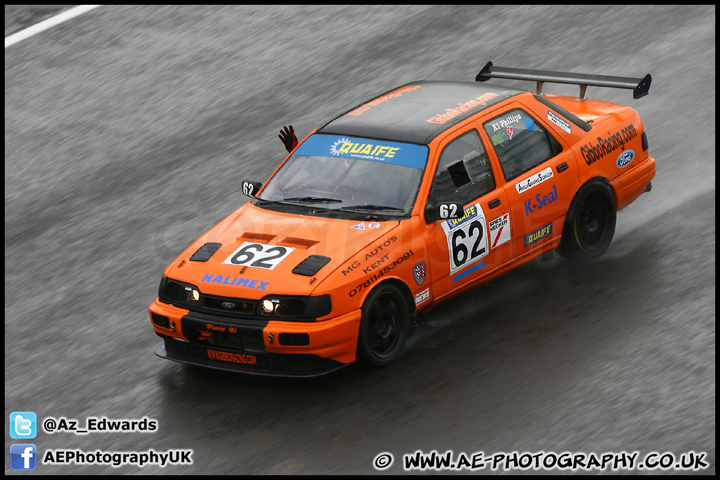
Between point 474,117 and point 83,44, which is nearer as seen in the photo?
point 474,117

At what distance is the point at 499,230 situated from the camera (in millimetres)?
8500

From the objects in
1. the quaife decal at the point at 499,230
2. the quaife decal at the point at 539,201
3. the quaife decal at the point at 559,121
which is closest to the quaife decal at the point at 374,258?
the quaife decal at the point at 499,230

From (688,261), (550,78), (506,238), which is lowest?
(688,261)

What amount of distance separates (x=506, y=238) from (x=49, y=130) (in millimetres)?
6573

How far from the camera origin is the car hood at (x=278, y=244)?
7.36 m

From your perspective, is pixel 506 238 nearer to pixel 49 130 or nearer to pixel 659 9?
pixel 49 130

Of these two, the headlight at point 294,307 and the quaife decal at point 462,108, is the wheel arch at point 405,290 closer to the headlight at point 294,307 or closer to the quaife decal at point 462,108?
the headlight at point 294,307

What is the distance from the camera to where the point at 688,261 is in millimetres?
9117

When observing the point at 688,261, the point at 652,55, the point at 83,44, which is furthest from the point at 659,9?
the point at 83,44

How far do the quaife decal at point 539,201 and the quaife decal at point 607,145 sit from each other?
55 centimetres

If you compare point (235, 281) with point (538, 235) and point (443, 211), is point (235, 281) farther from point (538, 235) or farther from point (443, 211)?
point (538, 235)

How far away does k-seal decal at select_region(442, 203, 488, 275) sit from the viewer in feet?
26.7

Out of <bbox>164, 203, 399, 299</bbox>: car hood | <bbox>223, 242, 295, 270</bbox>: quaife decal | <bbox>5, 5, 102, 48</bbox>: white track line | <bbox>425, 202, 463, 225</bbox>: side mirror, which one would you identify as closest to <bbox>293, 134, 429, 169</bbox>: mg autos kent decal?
<bbox>425, 202, 463, 225</bbox>: side mirror

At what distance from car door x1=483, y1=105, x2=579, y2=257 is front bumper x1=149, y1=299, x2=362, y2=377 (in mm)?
2017
